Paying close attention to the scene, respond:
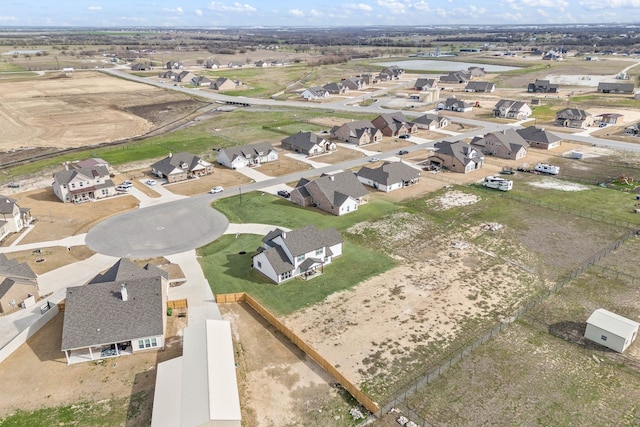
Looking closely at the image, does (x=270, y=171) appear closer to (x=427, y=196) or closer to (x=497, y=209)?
(x=427, y=196)

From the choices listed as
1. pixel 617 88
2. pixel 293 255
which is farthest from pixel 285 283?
pixel 617 88

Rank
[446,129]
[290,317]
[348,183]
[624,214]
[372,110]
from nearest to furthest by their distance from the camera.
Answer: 1. [290,317]
2. [624,214]
3. [348,183]
4. [446,129]
5. [372,110]

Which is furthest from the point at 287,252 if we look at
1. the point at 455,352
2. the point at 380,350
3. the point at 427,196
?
the point at 427,196

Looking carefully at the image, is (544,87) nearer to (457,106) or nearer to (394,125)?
(457,106)

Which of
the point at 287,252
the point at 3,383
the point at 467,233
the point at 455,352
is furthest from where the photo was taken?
the point at 467,233

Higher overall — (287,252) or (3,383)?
(287,252)

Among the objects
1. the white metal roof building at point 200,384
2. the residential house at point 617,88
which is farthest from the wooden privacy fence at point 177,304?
the residential house at point 617,88

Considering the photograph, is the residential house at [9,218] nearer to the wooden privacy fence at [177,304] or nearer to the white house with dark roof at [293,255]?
the wooden privacy fence at [177,304]
